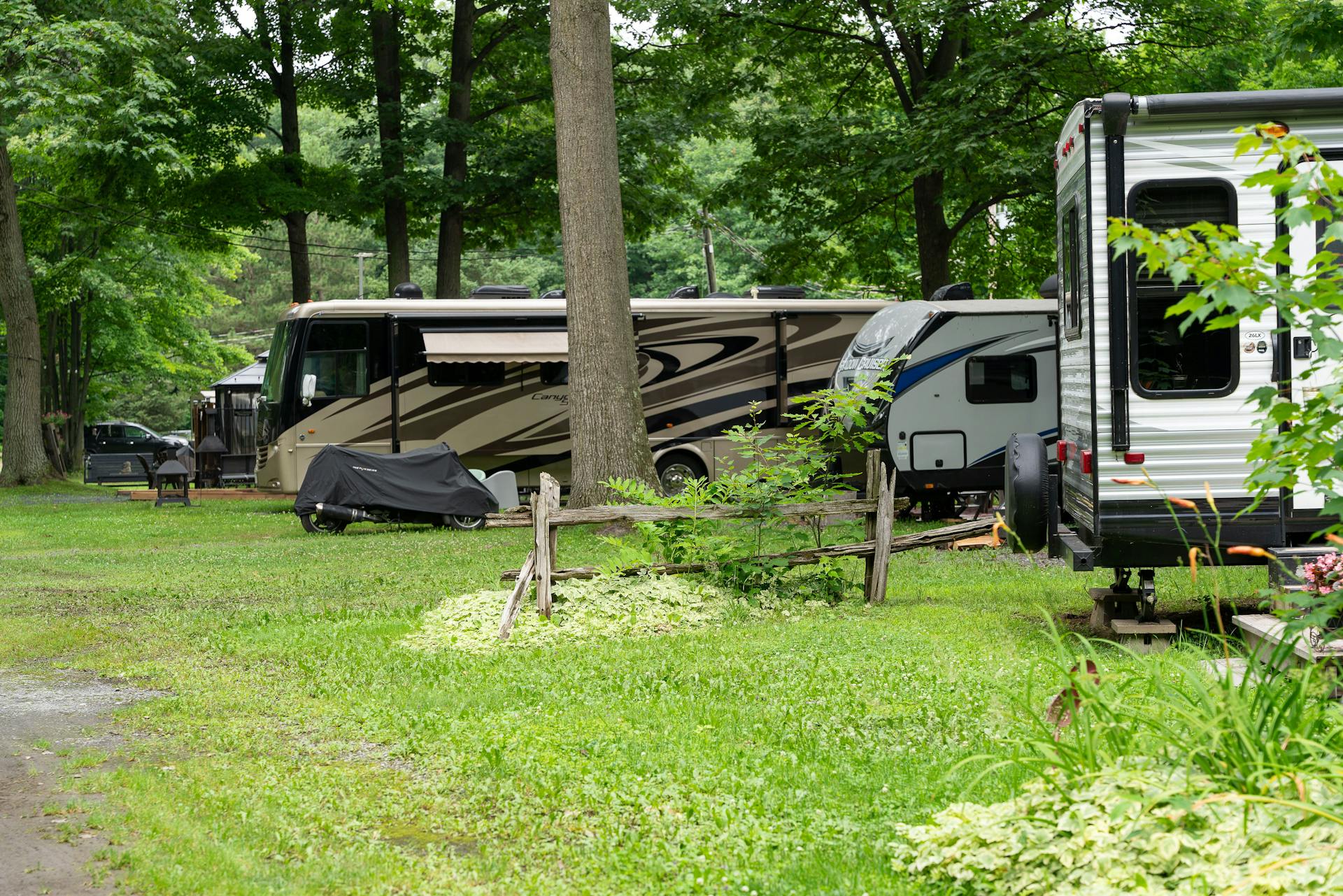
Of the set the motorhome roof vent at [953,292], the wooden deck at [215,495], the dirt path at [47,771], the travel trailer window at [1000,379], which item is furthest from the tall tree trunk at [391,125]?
the dirt path at [47,771]

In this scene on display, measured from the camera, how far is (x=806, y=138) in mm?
22203

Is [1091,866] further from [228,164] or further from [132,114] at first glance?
[228,164]

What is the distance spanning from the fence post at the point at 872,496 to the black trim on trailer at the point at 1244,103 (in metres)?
3.06

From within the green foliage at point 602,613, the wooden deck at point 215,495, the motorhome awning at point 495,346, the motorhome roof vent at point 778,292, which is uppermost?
the motorhome roof vent at point 778,292

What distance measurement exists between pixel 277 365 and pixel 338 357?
1003 mm

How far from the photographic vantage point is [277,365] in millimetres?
20156

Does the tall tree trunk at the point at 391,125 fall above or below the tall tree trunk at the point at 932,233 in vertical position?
above

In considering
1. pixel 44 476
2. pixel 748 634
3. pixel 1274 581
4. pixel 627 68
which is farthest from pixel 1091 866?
pixel 44 476

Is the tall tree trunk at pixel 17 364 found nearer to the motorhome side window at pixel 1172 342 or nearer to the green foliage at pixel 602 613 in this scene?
the green foliage at pixel 602 613

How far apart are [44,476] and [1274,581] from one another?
80.1 feet

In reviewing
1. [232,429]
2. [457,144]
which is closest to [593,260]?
[457,144]

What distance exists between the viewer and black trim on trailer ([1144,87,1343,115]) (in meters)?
7.59

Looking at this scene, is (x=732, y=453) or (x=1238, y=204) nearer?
(x=1238, y=204)

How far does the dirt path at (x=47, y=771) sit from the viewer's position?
437 cm
